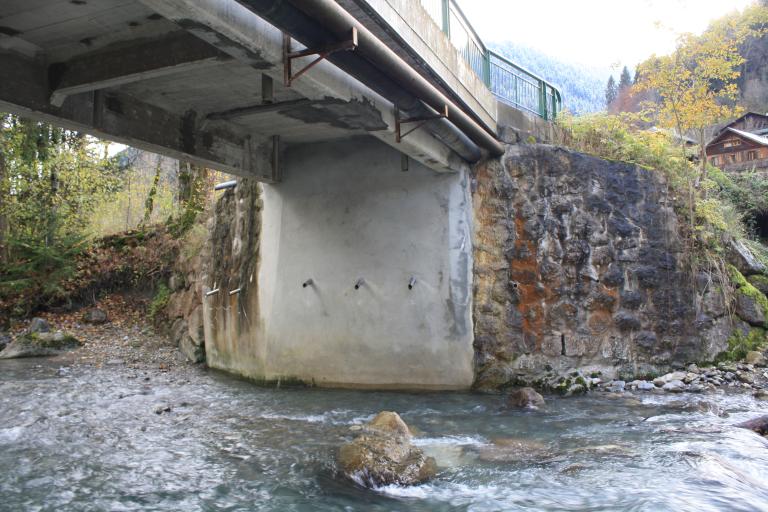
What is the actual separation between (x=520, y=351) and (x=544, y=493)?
4.88 metres

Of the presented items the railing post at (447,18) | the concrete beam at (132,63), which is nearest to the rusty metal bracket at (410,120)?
the railing post at (447,18)

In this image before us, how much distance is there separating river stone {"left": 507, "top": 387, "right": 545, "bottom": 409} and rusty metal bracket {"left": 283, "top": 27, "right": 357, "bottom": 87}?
572 cm

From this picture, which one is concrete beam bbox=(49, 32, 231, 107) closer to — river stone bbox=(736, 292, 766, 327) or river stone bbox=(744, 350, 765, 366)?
river stone bbox=(744, 350, 765, 366)

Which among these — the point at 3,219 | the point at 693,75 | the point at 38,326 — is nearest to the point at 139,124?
→ the point at 38,326

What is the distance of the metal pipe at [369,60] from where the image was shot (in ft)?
16.1

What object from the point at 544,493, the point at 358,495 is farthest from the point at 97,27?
the point at 544,493

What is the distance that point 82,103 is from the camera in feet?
23.7

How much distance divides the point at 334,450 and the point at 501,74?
821 centimetres

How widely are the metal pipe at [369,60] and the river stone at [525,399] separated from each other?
3.99 m

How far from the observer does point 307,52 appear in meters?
5.51

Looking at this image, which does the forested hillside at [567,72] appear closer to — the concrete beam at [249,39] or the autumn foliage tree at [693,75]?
the autumn foliage tree at [693,75]

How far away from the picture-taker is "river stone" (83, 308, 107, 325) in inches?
633

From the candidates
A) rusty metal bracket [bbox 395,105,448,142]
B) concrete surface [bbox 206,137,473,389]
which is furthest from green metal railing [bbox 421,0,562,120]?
concrete surface [bbox 206,137,473,389]

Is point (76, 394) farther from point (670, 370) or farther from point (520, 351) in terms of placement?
point (670, 370)
